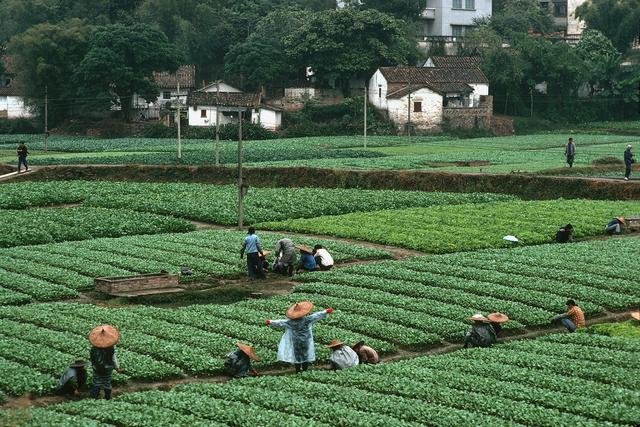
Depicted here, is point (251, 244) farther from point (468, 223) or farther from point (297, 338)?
point (468, 223)

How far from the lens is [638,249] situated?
145 feet

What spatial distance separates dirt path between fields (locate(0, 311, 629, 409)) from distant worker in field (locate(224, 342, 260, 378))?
0.82 feet

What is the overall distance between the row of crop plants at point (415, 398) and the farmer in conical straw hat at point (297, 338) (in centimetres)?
78

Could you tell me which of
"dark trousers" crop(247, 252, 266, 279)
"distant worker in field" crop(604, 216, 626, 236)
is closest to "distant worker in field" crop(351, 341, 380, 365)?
"dark trousers" crop(247, 252, 266, 279)

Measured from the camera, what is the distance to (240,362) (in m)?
28.1

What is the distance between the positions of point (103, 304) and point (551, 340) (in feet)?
43.1

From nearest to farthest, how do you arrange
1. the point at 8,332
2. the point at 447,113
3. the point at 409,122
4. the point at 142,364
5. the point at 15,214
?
the point at 142,364 → the point at 8,332 → the point at 15,214 → the point at 409,122 → the point at 447,113

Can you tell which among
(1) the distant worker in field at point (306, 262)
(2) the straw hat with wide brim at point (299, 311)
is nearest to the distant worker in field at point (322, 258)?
(1) the distant worker in field at point (306, 262)

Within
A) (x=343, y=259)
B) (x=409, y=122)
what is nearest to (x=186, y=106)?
(x=409, y=122)

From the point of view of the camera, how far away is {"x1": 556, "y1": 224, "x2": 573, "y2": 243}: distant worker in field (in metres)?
47.1

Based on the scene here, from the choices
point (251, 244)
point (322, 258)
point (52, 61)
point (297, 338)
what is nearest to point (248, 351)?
point (297, 338)

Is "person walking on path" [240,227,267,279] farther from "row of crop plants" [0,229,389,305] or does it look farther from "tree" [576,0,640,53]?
"tree" [576,0,640,53]

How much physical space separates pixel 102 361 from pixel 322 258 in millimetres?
15904

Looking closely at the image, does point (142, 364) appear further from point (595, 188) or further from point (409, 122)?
point (409, 122)
